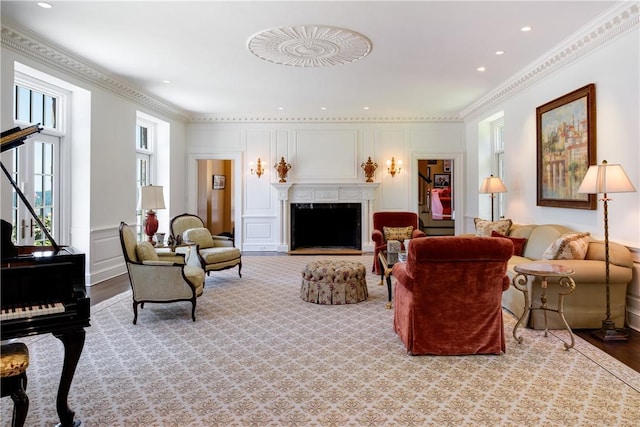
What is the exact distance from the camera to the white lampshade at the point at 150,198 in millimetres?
5309

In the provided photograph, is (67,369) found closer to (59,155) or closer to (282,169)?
(59,155)

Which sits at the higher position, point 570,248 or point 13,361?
point 570,248

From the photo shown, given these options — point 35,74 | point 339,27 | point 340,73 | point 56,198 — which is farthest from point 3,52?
point 340,73

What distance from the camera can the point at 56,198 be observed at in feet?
17.9

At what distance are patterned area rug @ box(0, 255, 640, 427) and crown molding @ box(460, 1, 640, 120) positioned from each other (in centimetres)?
311

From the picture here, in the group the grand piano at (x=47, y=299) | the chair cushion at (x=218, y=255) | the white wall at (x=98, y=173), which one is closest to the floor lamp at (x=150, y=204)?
the chair cushion at (x=218, y=255)

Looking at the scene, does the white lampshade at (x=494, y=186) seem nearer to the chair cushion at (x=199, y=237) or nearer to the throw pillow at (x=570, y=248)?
the throw pillow at (x=570, y=248)

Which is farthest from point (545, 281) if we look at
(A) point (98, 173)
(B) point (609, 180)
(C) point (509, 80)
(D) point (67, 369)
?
(A) point (98, 173)

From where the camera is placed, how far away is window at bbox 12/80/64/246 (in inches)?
186

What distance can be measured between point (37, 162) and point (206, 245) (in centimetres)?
242

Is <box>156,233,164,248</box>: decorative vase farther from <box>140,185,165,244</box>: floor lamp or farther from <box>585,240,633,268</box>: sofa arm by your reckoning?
<box>585,240,633,268</box>: sofa arm

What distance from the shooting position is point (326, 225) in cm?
A: 923

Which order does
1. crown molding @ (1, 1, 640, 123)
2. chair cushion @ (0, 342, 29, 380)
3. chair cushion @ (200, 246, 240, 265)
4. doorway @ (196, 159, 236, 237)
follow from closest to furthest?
chair cushion @ (0, 342, 29, 380)
crown molding @ (1, 1, 640, 123)
chair cushion @ (200, 246, 240, 265)
doorway @ (196, 159, 236, 237)

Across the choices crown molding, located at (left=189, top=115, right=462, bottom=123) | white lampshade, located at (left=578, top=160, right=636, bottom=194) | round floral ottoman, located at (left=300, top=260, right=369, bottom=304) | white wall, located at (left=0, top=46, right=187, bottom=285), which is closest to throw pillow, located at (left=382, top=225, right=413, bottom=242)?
round floral ottoman, located at (left=300, top=260, right=369, bottom=304)
